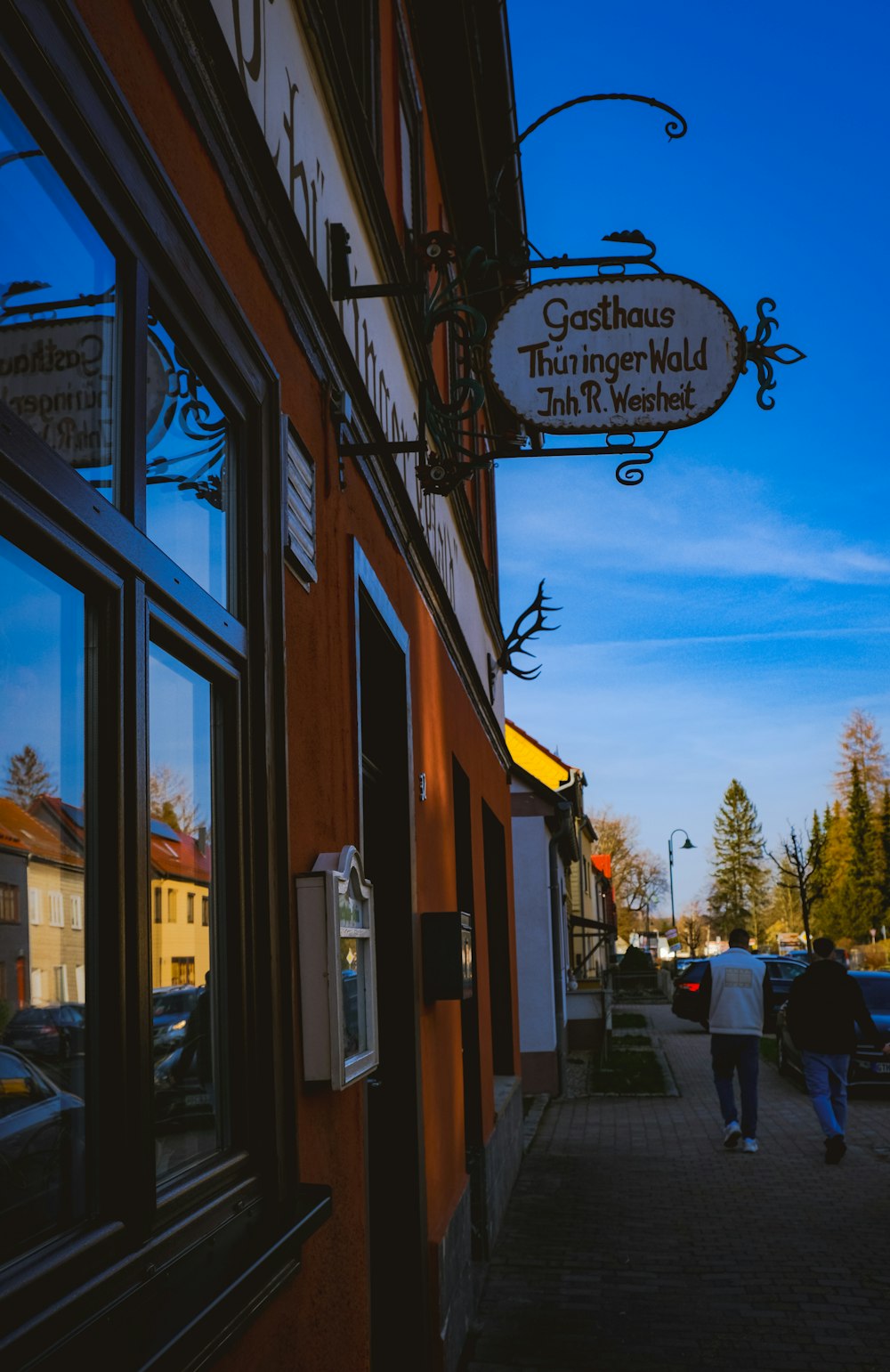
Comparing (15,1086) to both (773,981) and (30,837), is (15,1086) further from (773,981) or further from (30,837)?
(773,981)

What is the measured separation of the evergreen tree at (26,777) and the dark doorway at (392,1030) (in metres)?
2.81

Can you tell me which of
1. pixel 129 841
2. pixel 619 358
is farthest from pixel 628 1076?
pixel 129 841

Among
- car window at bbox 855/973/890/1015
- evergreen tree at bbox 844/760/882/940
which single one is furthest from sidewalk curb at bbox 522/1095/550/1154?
evergreen tree at bbox 844/760/882/940

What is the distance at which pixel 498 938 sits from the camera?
39.9 ft

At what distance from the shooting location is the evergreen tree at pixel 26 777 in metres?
2.00

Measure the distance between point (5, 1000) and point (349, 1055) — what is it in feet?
6.12

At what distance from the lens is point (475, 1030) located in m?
8.77

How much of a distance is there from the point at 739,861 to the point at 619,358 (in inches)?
4322

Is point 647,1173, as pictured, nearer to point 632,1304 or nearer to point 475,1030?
point 475,1030

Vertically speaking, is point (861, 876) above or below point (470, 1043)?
above

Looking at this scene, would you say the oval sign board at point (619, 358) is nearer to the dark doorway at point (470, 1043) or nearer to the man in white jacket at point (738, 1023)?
the dark doorway at point (470, 1043)

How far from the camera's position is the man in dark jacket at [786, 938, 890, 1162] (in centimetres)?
1060

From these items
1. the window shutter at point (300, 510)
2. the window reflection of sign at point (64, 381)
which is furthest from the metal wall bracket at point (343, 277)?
the window reflection of sign at point (64, 381)

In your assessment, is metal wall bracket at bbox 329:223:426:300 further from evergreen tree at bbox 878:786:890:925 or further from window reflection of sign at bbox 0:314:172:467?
evergreen tree at bbox 878:786:890:925
